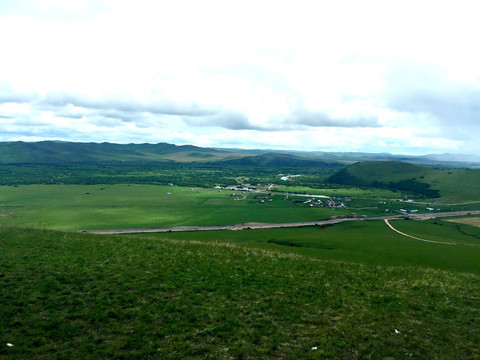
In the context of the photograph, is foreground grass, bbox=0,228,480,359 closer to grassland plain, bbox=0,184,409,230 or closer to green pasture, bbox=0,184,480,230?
green pasture, bbox=0,184,480,230

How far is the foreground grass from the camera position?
1631 cm

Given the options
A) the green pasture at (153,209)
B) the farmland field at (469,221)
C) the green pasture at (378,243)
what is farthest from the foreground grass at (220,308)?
the farmland field at (469,221)

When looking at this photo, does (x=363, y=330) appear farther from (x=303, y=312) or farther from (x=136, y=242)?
(x=136, y=242)

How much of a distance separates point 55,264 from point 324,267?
27.6 m

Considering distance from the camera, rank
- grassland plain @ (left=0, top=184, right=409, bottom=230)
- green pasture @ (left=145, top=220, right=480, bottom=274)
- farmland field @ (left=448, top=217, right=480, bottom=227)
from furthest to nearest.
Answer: farmland field @ (left=448, top=217, right=480, bottom=227) → grassland plain @ (left=0, top=184, right=409, bottom=230) → green pasture @ (left=145, top=220, right=480, bottom=274)

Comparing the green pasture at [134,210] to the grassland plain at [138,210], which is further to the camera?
the grassland plain at [138,210]

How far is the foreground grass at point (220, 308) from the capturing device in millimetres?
16312

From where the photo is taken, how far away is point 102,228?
106m

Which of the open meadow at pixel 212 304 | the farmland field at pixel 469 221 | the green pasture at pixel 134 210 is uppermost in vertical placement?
the open meadow at pixel 212 304

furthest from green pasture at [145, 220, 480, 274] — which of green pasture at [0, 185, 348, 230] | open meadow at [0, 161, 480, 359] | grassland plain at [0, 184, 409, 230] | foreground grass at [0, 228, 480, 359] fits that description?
grassland plain at [0, 184, 409, 230]

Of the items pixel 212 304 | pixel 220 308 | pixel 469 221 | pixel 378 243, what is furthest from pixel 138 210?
pixel 469 221

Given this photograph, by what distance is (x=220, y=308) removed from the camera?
829 inches

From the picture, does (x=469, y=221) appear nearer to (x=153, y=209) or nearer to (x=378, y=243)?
(x=378, y=243)

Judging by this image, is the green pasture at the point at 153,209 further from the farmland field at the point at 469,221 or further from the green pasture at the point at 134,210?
the farmland field at the point at 469,221
